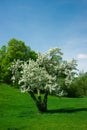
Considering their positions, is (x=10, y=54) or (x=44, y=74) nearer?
(x=44, y=74)

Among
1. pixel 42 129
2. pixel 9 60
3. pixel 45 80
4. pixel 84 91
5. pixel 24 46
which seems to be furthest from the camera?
pixel 84 91

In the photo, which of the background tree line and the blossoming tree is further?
the background tree line

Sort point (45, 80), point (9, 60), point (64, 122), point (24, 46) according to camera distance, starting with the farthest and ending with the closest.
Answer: point (24, 46), point (9, 60), point (45, 80), point (64, 122)

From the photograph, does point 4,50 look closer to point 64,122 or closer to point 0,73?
point 0,73

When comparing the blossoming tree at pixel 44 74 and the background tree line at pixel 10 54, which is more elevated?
the background tree line at pixel 10 54

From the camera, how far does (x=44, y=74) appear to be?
39344 millimetres

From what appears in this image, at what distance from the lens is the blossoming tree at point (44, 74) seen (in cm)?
3872

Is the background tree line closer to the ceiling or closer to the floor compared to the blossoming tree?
closer to the ceiling

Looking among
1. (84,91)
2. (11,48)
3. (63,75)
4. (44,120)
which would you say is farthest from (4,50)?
(44,120)

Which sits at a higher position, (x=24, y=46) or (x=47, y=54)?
(x=24, y=46)

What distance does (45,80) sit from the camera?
3909 centimetres

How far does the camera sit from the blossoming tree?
127ft

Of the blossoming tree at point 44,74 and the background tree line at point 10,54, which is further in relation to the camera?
the background tree line at point 10,54

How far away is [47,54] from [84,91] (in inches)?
2851
